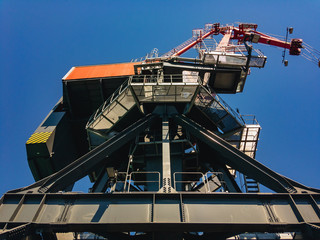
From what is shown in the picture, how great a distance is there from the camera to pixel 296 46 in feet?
68.3

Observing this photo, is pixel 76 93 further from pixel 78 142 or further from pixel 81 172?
A: pixel 81 172

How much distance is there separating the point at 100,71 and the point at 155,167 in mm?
7773

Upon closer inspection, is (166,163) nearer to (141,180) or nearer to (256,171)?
(256,171)

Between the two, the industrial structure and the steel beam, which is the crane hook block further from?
the steel beam

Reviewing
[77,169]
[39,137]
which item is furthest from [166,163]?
[39,137]

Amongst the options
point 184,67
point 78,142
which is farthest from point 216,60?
point 78,142

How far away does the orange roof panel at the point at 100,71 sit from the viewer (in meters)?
13.9

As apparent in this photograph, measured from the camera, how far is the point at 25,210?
597cm

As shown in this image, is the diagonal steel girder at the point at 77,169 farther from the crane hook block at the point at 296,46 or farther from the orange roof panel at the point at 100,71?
the crane hook block at the point at 296,46

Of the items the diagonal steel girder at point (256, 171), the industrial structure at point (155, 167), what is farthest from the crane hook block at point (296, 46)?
the diagonal steel girder at point (256, 171)

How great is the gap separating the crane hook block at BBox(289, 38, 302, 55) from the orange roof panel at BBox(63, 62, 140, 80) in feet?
48.5

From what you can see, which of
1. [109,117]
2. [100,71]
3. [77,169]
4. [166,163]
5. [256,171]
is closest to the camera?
[256,171]

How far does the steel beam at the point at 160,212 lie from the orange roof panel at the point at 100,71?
8881mm

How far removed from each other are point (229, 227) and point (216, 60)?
Result: 829 cm
